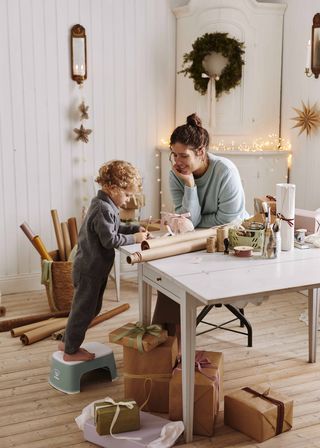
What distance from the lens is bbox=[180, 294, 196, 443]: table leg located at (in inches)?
102

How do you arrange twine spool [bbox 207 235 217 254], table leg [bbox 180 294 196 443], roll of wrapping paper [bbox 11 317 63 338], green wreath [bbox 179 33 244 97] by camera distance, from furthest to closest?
green wreath [bbox 179 33 244 97] < roll of wrapping paper [bbox 11 317 63 338] < twine spool [bbox 207 235 217 254] < table leg [bbox 180 294 196 443]

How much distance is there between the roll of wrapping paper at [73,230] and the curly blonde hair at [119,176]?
5.81 ft

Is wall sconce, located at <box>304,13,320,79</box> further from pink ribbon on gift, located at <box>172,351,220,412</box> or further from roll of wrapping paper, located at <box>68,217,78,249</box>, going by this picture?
pink ribbon on gift, located at <box>172,351,220,412</box>

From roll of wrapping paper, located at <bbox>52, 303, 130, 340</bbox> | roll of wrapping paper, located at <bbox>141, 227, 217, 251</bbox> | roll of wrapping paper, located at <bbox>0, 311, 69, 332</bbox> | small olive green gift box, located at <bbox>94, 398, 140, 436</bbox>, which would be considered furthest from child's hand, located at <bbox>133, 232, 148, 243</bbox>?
roll of wrapping paper, located at <bbox>0, 311, 69, 332</bbox>

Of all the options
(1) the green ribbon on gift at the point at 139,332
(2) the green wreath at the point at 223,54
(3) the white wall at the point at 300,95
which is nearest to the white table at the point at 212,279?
(1) the green ribbon on gift at the point at 139,332

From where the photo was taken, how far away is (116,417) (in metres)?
2.71

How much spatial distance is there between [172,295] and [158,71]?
308 centimetres

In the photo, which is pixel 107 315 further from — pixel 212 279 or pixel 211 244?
pixel 212 279

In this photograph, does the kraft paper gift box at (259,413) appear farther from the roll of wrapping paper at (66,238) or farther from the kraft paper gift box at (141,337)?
the roll of wrapping paper at (66,238)

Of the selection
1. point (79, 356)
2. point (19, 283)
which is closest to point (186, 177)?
point (79, 356)

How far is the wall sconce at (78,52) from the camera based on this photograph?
16.1 feet

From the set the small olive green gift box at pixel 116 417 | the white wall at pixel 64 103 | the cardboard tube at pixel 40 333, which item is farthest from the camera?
the white wall at pixel 64 103

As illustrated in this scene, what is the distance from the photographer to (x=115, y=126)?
5250 millimetres

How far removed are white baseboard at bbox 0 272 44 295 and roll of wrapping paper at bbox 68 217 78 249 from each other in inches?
20.6
